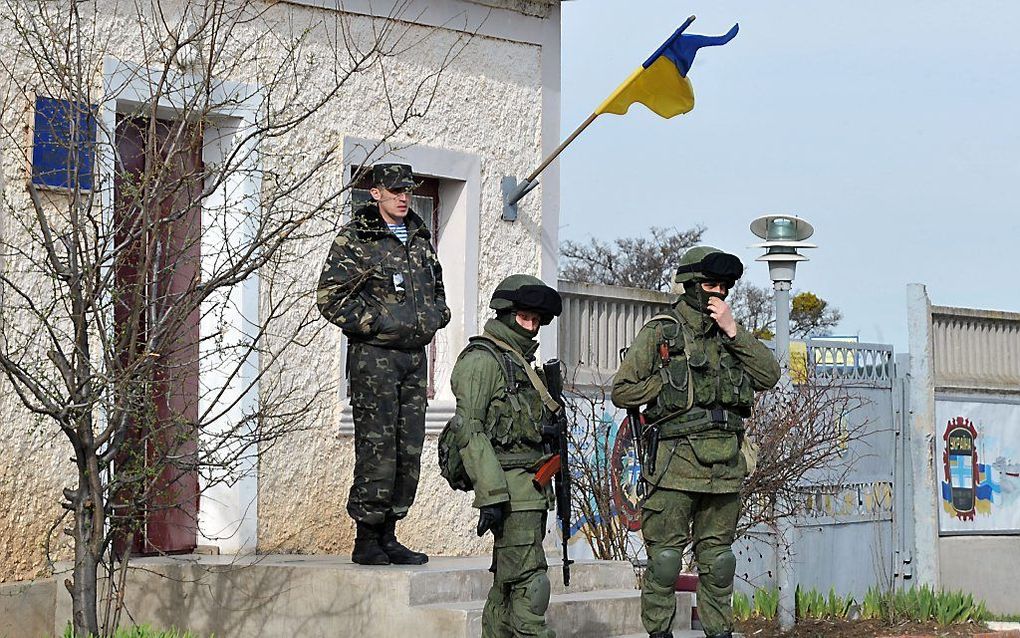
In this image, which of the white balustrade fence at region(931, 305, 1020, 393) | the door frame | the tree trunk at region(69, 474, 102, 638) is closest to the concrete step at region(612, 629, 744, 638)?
the door frame

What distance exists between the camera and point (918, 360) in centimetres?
1405

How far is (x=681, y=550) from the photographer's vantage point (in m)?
7.62

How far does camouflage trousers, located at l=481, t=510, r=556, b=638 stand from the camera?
6.82 metres

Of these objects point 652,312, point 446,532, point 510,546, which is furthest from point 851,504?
point 510,546

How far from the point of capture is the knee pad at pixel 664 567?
7.50 metres

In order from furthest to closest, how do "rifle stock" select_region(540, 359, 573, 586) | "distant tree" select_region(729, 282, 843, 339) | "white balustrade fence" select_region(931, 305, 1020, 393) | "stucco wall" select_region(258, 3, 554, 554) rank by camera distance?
"distant tree" select_region(729, 282, 843, 339)
"white balustrade fence" select_region(931, 305, 1020, 393)
"stucco wall" select_region(258, 3, 554, 554)
"rifle stock" select_region(540, 359, 573, 586)

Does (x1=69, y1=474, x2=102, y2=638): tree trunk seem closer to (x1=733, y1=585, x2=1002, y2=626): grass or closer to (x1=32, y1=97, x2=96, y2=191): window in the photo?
(x1=32, y1=97, x2=96, y2=191): window

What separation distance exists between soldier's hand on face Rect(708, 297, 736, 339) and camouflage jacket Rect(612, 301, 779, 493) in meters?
0.06

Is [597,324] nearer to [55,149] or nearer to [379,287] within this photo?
[379,287]

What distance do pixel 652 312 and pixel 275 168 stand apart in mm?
4073

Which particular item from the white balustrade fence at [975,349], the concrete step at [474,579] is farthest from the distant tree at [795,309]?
the concrete step at [474,579]

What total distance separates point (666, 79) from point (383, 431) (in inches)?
143

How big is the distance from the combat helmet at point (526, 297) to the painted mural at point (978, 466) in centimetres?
793

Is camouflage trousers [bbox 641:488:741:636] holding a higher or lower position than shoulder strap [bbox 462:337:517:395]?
lower
